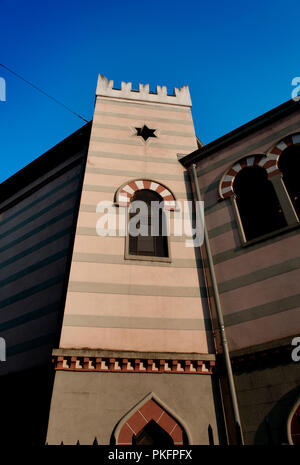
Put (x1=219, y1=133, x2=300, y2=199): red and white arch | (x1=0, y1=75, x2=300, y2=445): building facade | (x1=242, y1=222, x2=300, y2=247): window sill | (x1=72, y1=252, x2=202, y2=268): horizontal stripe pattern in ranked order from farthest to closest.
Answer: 1. (x1=219, y1=133, x2=300, y2=199): red and white arch
2. (x1=72, y1=252, x2=202, y2=268): horizontal stripe pattern
3. (x1=242, y1=222, x2=300, y2=247): window sill
4. (x1=0, y1=75, x2=300, y2=445): building facade

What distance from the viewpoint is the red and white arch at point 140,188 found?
818 centimetres

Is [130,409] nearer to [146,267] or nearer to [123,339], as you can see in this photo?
[123,339]

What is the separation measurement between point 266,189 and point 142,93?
618 cm

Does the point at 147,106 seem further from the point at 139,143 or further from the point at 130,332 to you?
the point at 130,332

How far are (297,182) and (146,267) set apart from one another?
4108 mm

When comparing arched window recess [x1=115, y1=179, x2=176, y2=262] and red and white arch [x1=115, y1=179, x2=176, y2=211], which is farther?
red and white arch [x1=115, y1=179, x2=176, y2=211]

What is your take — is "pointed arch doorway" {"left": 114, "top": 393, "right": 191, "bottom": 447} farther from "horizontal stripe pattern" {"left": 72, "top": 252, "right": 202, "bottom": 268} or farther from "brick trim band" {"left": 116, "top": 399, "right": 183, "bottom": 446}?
"horizontal stripe pattern" {"left": 72, "top": 252, "right": 202, "bottom": 268}

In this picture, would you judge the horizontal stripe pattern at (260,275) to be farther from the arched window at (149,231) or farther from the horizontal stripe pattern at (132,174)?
the horizontal stripe pattern at (132,174)

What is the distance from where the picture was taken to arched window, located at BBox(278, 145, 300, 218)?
7326 millimetres

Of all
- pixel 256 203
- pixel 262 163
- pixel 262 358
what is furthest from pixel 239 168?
pixel 262 358

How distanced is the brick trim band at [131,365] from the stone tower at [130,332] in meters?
0.02

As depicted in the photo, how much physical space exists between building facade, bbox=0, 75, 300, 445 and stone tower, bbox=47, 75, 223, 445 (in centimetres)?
2

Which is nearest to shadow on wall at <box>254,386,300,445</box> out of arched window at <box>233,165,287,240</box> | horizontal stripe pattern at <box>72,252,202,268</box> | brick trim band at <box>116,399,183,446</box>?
brick trim band at <box>116,399,183,446</box>

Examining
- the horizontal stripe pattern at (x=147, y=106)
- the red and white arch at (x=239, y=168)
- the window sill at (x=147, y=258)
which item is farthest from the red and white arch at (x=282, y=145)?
the horizontal stripe pattern at (x=147, y=106)
